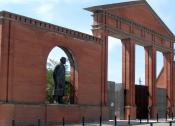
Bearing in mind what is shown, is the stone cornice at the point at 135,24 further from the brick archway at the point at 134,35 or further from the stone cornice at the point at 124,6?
the stone cornice at the point at 124,6

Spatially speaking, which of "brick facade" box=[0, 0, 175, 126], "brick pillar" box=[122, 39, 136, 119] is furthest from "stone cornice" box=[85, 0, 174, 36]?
"brick pillar" box=[122, 39, 136, 119]

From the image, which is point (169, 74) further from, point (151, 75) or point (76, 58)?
point (76, 58)

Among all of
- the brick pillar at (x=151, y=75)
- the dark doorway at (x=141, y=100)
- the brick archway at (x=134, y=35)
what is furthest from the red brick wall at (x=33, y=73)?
the brick pillar at (x=151, y=75)

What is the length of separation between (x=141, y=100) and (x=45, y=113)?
20468mm

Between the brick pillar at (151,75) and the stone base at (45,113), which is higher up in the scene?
the brick pillar at (151,75)

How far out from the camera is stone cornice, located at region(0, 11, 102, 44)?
30000 millimetres

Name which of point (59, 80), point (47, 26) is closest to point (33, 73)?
point (59, 80)

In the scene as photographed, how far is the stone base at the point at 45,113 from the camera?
2923cm

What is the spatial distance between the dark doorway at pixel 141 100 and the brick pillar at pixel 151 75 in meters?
0.47

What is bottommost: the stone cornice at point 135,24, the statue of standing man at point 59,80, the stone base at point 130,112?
the stone base at point 130,112

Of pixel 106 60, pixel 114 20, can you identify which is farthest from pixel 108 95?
pixel 114 20

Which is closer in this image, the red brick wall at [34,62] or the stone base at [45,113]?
the stone base at [45,113]

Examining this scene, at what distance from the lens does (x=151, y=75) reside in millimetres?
51750

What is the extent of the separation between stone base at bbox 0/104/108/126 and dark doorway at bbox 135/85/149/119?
37.7 ft
